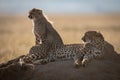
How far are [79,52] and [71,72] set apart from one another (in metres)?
0.99

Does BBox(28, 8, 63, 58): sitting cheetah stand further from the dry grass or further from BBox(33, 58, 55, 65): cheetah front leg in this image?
the dry grass

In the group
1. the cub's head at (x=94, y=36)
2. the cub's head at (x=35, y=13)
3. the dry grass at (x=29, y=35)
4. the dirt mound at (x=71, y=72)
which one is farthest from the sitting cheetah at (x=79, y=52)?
the dry grass at (x=29, y=35)

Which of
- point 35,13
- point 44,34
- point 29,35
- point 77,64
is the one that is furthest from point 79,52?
point 29,35

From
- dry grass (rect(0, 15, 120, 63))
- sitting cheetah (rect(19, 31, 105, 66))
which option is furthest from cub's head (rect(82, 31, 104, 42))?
dry grass (rect(0, 15, 120, 63))

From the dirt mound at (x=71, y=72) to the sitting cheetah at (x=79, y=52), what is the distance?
175 millimetres

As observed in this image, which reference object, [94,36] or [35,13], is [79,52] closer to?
[94,36]

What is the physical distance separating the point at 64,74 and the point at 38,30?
346cm

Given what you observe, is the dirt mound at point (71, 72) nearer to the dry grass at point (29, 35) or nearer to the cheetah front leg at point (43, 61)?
the cheetah front leg at point (43, 61)

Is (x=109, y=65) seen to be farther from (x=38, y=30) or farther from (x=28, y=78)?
(x=38, y=30)

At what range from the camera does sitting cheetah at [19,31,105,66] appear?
11195 millimetres

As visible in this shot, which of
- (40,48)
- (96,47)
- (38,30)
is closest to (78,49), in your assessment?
(96,47)

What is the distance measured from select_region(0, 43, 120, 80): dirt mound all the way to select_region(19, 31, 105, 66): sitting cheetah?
6.9 inches

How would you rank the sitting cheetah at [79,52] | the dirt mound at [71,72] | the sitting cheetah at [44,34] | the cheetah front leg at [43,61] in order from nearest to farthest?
the dirt mound at [71,72]
the sitting cheetah at [79,52]
the cheetah front leg at [43,61]
the sitting cheetah at [44,34]

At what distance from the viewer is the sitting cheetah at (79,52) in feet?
36.7
